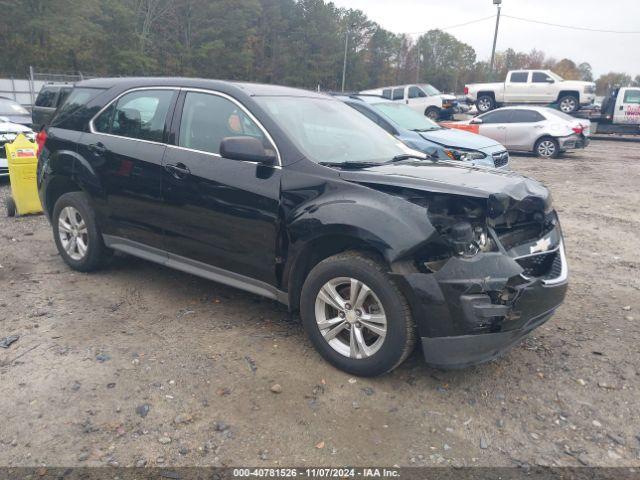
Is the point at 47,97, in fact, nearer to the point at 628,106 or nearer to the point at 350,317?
the point at 350,317

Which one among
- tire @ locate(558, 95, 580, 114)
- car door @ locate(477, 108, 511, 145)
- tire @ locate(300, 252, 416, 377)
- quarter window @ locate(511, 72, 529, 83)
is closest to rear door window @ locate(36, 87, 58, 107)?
car door @ locate(477, 108, 511, 145)

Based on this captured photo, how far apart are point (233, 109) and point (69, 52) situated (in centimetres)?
4342

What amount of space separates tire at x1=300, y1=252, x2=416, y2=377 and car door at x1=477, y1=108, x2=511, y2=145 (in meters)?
14.0

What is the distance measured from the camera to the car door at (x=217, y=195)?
375 cm

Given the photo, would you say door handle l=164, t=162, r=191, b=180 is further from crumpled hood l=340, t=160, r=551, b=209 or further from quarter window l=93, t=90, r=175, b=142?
crumpled hood l=340, t=160, r=551, b=209

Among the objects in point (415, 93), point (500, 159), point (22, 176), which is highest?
point (415, 93)

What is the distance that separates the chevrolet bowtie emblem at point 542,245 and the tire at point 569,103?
22.9 meters

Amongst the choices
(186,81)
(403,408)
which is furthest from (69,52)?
(403,408)

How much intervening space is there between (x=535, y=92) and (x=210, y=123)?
78.1ft

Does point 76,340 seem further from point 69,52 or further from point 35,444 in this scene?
point 69,52

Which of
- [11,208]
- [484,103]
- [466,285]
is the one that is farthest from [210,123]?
[484,103]

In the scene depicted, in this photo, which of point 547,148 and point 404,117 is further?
point 547,148

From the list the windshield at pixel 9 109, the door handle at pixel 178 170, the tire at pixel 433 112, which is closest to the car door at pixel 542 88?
the tire at pixel 433 112

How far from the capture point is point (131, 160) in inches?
176
